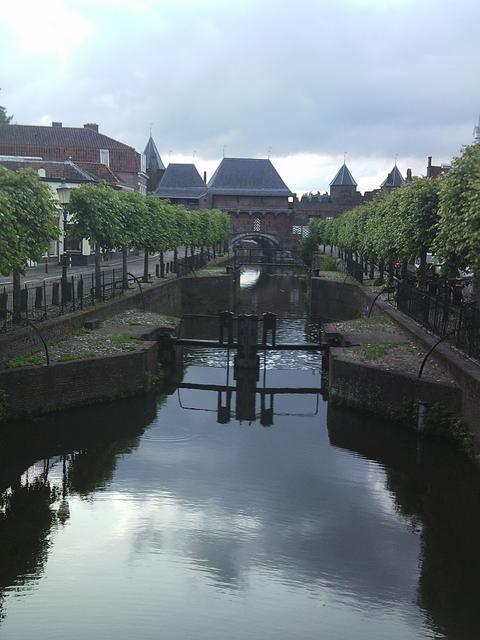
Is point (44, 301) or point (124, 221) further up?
point (124, 221)

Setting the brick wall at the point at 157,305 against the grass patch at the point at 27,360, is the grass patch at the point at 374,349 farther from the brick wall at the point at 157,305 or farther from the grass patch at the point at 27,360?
the brick wall at the point at 157,305

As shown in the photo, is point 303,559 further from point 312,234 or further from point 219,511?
point 312,234

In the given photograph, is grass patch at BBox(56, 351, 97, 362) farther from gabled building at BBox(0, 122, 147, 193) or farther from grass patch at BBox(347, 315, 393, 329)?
gabled building at BBox(0, 122, 147, 193)

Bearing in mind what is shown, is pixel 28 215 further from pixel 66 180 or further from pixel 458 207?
pixel 66 180

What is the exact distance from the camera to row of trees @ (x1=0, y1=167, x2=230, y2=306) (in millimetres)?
17000

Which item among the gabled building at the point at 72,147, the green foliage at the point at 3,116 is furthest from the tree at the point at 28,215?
the green foliage at the point at 3,116

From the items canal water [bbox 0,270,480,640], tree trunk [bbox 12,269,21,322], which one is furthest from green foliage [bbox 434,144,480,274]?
tree trunk [bbox 12,269,21,322]

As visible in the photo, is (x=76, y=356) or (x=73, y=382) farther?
(x=76, y=356)

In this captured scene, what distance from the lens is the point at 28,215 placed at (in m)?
17.9

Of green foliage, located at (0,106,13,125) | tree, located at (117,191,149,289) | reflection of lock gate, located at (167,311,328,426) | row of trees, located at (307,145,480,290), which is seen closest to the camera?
row of trees, located at (307,145,480,290)

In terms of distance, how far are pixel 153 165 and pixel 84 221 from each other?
72.5 meters

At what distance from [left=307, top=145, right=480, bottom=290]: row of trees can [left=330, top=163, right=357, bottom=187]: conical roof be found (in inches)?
1909

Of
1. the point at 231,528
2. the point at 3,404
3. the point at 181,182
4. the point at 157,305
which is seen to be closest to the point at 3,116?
the point at 181,182

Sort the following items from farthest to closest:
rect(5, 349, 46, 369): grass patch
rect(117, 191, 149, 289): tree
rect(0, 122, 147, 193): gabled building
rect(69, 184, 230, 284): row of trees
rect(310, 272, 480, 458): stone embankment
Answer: rect(0, 122, 147, 193): gabled building → rect(117, 191, 149, 289): tree → rect(69, 184, 230, 284): row of trees → rect(5, 349, 46, 369): grass patch → rect(310, 272, 480, 458): stone embankment
